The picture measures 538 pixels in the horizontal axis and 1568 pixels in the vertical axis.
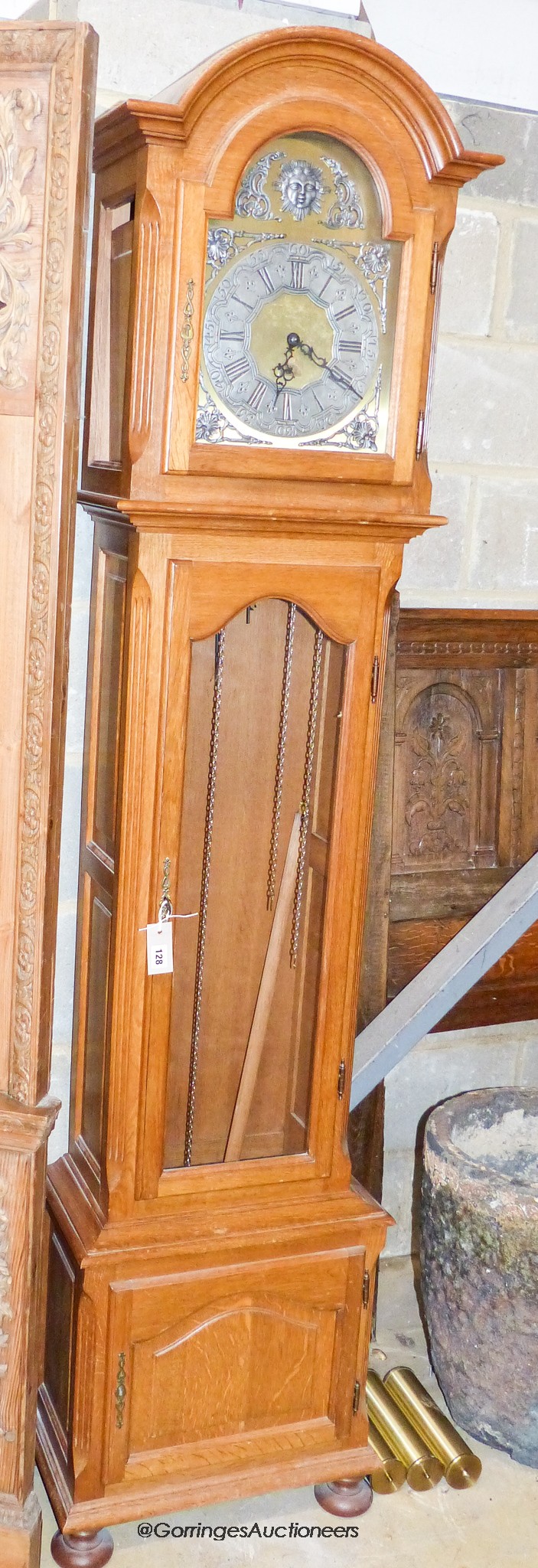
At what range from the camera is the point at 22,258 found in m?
1.48

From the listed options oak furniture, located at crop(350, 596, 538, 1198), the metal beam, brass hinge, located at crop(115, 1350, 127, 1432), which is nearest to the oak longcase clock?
brass hinge, located at crop(115, 1350, 127, 1432)

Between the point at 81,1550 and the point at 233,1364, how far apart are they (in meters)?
0.30

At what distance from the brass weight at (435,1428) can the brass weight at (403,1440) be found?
0.5 inches

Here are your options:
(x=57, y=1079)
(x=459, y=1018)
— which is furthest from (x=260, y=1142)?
(x=459, y=1018)

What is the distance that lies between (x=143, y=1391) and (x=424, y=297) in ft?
4.70

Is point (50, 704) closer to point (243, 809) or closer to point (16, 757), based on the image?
point (16, 757)

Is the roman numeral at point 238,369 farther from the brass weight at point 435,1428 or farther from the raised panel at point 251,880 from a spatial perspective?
the brass weight at point 435,1428

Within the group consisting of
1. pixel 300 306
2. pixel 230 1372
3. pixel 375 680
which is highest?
pixel 300 306

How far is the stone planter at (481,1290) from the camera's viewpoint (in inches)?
74.5

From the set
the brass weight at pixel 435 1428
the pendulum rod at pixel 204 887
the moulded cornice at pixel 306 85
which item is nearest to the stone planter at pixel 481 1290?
the brass weight at pixel 435 1428

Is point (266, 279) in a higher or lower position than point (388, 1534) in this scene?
higher

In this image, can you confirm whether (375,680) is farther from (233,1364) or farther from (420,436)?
(233,1364)

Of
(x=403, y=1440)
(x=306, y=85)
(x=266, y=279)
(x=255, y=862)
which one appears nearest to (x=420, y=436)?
(x=266, y=279)

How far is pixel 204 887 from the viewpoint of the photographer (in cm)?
192
